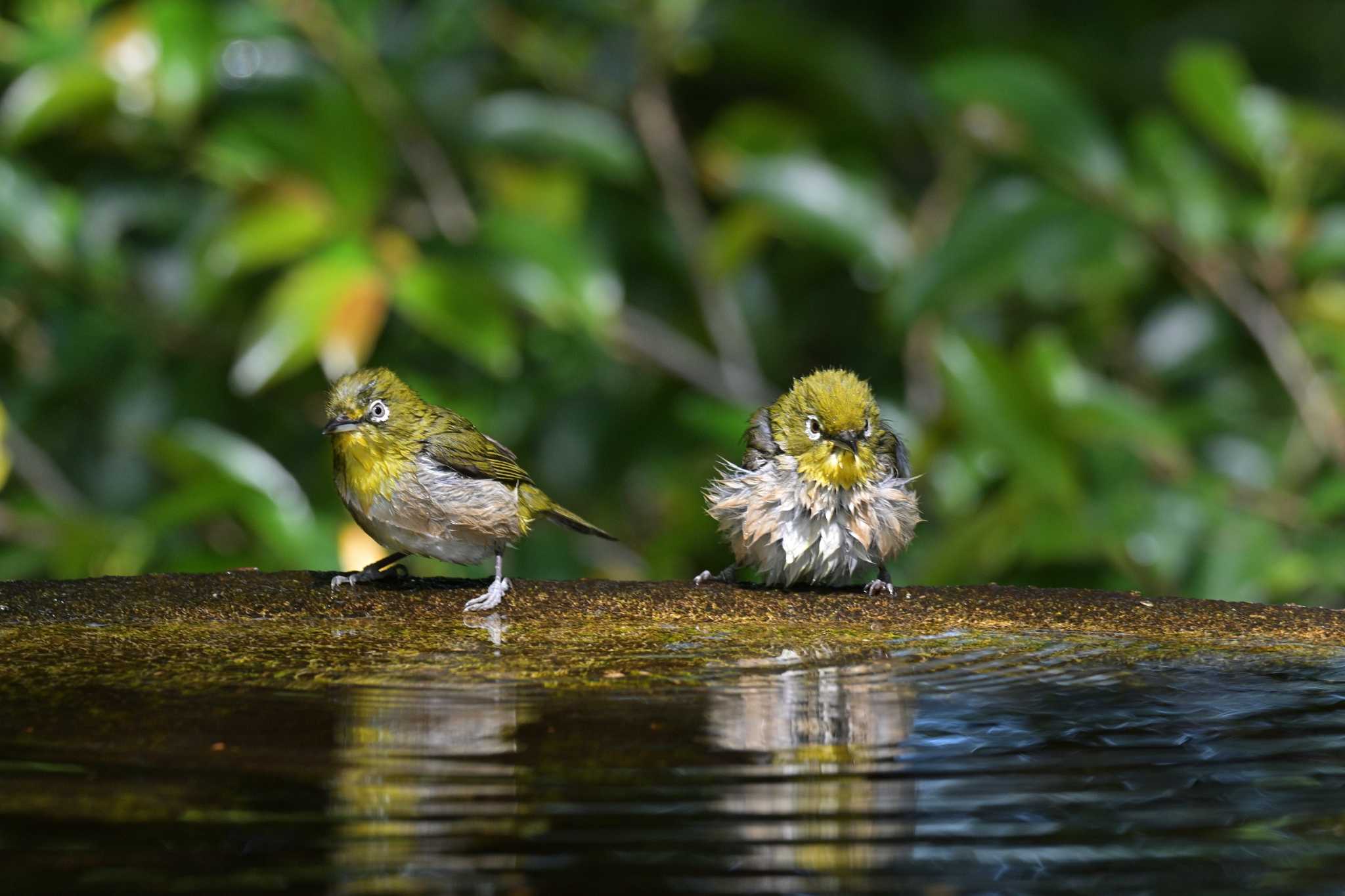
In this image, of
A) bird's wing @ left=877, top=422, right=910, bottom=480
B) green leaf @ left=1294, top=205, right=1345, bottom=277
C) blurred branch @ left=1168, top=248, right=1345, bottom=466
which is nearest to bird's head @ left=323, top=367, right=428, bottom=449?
bird's wing @ left=877, top=422, right=910, bottom=480

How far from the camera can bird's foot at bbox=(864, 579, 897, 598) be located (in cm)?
292

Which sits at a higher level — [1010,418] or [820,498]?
[1010,418]

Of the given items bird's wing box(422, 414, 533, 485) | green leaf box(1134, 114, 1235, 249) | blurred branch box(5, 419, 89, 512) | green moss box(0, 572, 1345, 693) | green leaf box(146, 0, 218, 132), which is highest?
green leaf box(146, 0, 218, 132)

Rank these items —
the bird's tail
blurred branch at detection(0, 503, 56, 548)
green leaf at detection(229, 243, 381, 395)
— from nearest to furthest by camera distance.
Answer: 1. the bird's tail
2. green leaf at detection(229, 243, 381, 395)
3. blurred branch at detection(0, 503, 56, 548)

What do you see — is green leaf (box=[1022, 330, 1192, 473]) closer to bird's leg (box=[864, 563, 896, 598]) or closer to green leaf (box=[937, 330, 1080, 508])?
Result: green leaf (box=[937, 330, 1080, 508])

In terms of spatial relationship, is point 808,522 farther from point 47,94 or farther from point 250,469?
point 47,94

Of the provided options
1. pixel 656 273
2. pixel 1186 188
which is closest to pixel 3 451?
pixel 656 273

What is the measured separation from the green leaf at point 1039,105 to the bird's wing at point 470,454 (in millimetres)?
1348

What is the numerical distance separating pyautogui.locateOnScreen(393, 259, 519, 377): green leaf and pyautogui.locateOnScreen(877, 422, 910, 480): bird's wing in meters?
1.05

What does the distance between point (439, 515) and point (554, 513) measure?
398 mm

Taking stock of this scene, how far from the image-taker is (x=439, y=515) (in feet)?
9.94

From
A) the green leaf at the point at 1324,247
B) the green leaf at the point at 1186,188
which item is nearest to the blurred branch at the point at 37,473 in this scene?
the green leaf at the point at 1186,188

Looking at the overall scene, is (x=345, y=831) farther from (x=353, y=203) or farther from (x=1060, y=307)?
(x=1060, y=307)

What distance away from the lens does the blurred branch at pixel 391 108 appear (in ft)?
13.5
